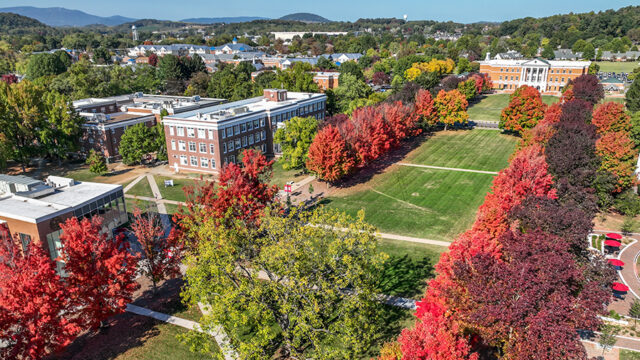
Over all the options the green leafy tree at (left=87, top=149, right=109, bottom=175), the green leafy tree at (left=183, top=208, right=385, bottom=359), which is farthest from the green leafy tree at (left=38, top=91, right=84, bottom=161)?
the green leafy tree at (left=183, top=208, right=385, bottom=359)

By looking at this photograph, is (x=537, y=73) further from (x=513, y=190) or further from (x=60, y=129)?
(x=60, y=129)

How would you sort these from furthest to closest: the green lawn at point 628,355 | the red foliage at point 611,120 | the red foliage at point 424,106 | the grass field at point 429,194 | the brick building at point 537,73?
the brick building at point 537,73, the red foliage at point 424,106, the red foliage at point 611,120, the grass field at point 429,194, the green lawn at point 628,355

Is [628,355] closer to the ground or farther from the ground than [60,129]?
closer to the ground

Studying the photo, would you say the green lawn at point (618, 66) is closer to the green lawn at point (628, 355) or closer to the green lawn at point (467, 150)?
the green lawn at point (467, 150)

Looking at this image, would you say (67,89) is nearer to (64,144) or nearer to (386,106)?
(64,144)

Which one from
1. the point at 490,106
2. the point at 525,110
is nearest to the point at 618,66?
the point at 490,106

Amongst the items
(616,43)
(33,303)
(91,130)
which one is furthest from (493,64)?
(33,303)

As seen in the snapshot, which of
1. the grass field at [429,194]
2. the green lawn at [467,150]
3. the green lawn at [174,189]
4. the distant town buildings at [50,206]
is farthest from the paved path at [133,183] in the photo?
the green lawn at [467,150]
